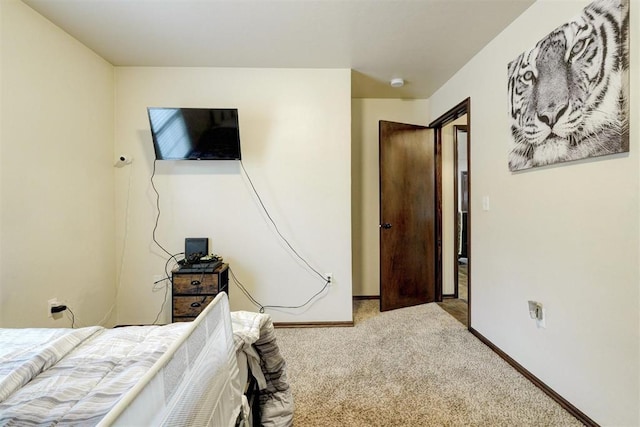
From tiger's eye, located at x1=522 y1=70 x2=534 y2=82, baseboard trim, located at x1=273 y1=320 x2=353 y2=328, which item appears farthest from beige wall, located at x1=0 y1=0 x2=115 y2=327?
tiger's eye, located at x1=522 y1=70 x2=534 y2=82

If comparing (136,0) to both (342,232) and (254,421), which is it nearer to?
(342,232)

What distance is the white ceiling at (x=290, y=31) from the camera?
173 centimetres

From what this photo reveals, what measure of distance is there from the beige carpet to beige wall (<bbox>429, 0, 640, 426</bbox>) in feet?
0.66

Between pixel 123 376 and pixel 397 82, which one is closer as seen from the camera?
pixel 123 376

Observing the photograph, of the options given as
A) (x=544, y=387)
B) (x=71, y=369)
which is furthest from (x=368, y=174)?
(x=71, y=369)

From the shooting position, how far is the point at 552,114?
1.56 metres

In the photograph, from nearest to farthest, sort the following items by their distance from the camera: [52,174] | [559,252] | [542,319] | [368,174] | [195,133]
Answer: [559,252] < [542,319] < [52,174] < [195,133] < [368,174]

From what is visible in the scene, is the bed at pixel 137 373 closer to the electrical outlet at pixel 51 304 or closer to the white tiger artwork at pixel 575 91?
the electrical outlet at pixel 51 304

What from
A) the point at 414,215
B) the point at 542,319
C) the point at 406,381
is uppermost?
the point at 414,215

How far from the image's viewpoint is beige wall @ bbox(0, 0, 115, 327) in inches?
65.5

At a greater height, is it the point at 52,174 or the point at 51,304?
the point at 52,174

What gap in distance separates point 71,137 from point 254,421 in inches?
93.7

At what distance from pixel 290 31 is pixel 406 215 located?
205cm

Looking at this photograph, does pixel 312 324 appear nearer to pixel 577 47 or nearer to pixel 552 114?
pixel 552 114
